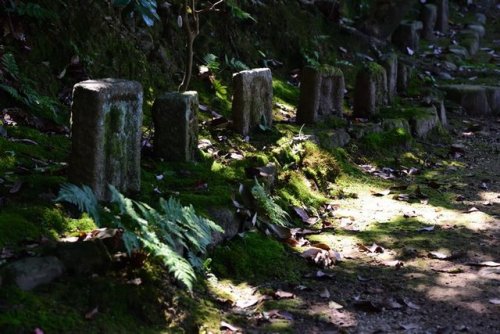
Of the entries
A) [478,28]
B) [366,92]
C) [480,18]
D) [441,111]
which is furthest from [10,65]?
[480,18]

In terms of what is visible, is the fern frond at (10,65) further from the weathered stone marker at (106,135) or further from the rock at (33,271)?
the rock at (33,271)

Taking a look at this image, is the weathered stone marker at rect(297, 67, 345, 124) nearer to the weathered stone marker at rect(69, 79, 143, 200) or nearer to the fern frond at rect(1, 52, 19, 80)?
the fern frond at rect(1, 52, 19, 80)

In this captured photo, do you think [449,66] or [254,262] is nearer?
[254,262]

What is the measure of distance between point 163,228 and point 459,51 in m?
11.4

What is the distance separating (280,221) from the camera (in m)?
5.29

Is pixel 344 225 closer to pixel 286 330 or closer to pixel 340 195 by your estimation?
pixel 340 195

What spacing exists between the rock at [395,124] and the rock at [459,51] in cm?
564

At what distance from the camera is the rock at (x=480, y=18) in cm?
Result: 1738

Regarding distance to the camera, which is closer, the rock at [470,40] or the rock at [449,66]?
the rock at [449,66]

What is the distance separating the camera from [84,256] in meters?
3.62

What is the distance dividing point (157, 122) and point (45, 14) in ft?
6.26

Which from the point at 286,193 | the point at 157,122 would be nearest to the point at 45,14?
the point at 157,122

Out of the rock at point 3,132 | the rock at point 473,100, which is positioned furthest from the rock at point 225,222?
the rock at point 473,100

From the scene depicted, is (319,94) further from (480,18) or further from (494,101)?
(480,18)
